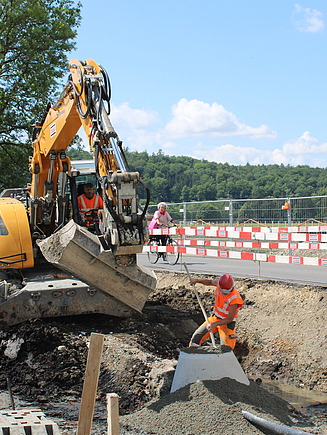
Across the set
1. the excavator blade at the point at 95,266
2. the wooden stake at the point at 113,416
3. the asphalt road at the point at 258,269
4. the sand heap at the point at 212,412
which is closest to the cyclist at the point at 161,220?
the asphalt road at the point at 258,269

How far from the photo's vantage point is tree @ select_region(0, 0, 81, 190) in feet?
80.8

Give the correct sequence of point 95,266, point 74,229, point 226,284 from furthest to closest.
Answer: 1. point 226,284
2. point 95,266
3. point 74,229

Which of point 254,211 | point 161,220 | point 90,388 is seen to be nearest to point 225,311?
point 90,388

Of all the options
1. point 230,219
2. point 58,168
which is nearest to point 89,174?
point 58,168

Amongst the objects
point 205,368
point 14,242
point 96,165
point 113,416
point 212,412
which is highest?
point 96,165

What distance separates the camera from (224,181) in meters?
49.7

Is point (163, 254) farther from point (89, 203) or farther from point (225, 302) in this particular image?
point (225, 302)

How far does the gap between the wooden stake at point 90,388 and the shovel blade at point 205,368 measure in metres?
2.90

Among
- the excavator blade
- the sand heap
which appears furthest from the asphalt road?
the sand heap

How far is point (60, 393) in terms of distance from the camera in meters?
7.05

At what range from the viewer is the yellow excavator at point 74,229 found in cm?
702

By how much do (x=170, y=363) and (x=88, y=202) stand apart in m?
3.36

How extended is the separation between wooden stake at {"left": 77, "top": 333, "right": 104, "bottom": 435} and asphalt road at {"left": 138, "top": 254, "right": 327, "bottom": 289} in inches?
303

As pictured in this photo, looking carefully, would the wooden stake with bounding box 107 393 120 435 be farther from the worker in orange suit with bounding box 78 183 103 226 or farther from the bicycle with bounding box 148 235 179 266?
the bicycle with bounding box 148 235 179 266
